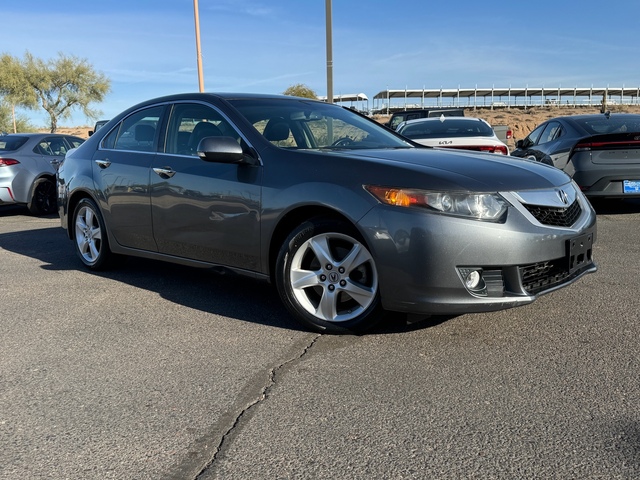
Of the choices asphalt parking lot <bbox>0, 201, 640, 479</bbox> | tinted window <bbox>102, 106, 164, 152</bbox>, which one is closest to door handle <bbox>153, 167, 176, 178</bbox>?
tinted window <bbox>102, 106, 164, 152</bbox>

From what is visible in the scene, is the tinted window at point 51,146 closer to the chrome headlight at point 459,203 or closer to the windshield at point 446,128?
the windshield at point 446,128

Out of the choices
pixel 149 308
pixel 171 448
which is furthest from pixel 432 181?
pixel 149 308

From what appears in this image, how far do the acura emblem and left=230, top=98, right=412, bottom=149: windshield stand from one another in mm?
1325

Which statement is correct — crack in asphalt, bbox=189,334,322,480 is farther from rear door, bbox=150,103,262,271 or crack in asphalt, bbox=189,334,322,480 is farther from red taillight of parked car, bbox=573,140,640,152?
red taillight of parked car, bbox=573,140,640,152

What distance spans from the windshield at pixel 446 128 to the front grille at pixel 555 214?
221 inches

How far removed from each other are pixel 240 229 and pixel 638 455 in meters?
2.71

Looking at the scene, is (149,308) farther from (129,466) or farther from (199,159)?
(129,466)

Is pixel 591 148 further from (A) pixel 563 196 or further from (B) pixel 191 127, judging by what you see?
(B) pixel 191 127

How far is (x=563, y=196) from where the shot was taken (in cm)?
387

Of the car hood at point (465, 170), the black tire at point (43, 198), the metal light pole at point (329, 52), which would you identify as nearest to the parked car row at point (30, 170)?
the black tire at point (43, 198)

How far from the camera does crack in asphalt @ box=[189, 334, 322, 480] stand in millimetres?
2367

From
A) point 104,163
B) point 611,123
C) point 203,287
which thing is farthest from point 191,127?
point 611,123

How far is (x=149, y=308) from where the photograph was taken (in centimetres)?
462

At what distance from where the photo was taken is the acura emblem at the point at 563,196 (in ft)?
12.6
